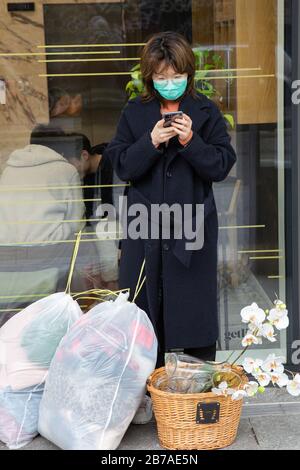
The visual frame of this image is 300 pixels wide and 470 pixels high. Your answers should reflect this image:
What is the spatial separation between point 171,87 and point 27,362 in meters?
1.38

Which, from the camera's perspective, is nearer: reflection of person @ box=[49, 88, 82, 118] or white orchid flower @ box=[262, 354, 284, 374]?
white orchid flower @ box=[262, 354, 284, 374]

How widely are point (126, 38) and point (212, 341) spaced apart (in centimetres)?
164

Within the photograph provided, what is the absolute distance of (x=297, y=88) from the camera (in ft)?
13.6

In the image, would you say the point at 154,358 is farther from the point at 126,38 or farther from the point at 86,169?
the point at 126,38

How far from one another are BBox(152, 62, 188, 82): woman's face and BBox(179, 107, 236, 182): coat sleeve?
26 centimetres

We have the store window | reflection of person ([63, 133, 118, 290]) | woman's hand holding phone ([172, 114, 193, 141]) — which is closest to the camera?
woman's hand holding phone ([172, 114, 193, 141])

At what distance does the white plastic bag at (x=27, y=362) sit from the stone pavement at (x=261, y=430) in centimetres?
10

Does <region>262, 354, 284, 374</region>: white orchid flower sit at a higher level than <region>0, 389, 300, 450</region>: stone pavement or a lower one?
higher

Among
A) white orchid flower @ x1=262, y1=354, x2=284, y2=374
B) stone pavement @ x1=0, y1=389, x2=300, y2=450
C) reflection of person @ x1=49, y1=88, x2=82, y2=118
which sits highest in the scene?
reflection of person @ x1=49, y1=88, x2=82, y2=118

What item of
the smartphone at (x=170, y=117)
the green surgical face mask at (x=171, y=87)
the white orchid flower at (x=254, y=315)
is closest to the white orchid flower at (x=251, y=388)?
the white orchid flower at (x=254, y=315)

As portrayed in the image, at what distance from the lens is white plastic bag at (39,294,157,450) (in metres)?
3.37

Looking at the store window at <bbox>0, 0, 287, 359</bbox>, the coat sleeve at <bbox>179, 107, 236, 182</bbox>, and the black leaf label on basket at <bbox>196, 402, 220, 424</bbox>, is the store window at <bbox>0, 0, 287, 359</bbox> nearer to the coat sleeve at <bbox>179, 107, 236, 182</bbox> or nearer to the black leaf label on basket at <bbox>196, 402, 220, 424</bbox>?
the coat sleeve at <bbox>179, 107, 236, 182</bbox>
